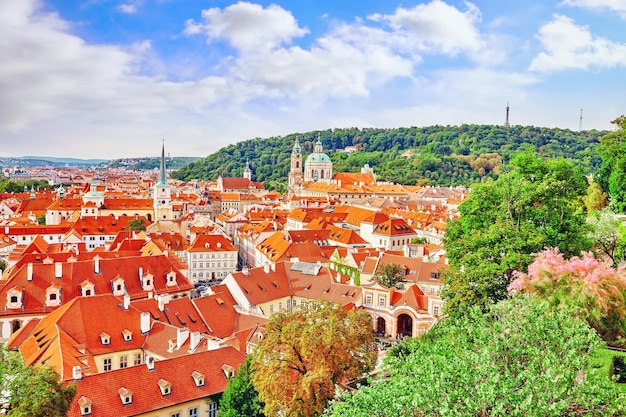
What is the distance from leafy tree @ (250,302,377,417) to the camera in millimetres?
18906

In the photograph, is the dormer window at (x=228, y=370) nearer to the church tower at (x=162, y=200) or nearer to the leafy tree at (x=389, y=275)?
the leafy tree at (x=389, y=275)

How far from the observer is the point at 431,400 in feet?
35.4

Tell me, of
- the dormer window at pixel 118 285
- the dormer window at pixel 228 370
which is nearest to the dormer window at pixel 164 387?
the dormer window at pixel 228 370

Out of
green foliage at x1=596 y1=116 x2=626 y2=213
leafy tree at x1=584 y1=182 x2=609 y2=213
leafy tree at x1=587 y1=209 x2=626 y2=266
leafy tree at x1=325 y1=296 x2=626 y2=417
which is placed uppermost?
green foliage at x1=596 y1=116 x2=626 y2=213

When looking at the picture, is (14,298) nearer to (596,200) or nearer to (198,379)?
(198,379)

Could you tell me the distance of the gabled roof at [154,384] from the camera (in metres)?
21.0

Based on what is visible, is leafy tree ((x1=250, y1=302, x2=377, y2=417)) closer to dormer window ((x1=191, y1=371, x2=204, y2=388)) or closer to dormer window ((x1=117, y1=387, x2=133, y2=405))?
dormer window ((x1=191, y1=371, x2=204, y2=388))

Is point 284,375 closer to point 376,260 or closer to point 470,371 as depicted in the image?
point 470,371

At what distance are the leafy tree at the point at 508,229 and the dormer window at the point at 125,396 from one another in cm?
1362

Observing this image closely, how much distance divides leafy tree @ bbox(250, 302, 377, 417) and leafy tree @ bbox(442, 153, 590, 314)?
4893 millimetres

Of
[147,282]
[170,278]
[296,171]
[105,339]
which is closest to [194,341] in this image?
[105,339]

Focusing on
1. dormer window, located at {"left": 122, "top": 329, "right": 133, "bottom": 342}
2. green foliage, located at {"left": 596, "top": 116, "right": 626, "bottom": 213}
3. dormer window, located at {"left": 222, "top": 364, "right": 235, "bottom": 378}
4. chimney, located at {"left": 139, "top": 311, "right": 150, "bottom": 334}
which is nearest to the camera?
dormer window, located at {"left": 222, "top": 364, "right": 235, "bottom": 378}

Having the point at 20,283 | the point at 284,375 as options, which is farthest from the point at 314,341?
A: the point at 20,283

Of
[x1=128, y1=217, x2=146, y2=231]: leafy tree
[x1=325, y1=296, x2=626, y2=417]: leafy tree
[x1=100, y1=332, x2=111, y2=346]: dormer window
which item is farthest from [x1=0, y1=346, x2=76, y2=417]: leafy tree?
[x1=128, y1=217, x2=146, y2=231]: leafy tree
